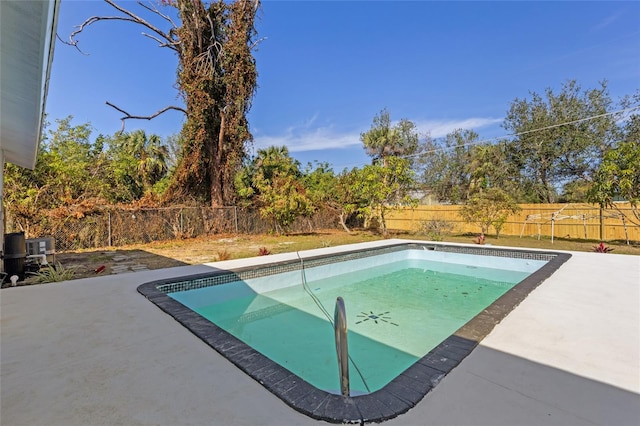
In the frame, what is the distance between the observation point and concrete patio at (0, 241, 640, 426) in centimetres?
182

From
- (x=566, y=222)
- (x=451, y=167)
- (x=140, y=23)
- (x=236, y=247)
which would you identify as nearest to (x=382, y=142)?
(x=451, y=167)

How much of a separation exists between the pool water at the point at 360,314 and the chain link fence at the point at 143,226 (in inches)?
293

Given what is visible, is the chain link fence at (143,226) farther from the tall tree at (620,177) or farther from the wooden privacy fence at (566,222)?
the tall tree at (620,177)

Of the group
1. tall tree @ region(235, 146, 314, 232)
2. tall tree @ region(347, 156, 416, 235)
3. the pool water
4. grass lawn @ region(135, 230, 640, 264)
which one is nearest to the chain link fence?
grass lawn @ region(135, 230, 640, 264)

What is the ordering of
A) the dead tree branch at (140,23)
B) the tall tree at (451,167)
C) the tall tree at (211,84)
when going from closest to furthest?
the dead tree branch at (140,23)
the tall tree at (211,84)
the tall tree at (451,167)

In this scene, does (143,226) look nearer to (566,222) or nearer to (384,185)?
(384,185)

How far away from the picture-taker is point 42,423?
177 cm

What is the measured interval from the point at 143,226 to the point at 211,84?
747 centimetres

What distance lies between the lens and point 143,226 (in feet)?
40.4

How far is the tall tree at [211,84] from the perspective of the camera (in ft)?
47.6

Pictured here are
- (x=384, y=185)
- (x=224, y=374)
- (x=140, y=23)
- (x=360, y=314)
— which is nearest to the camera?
(x=224, y=374)

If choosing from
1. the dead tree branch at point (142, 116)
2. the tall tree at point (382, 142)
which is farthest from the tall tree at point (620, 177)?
the dead tree branch at point (142, 116)

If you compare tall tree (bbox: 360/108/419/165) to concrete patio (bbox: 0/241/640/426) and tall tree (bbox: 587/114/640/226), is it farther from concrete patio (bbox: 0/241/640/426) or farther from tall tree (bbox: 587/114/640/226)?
concrete patio (bbox: 0/241/640/426)

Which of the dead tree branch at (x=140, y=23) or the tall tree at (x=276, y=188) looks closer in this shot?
the dead tree branch at (x=140, y=23)
